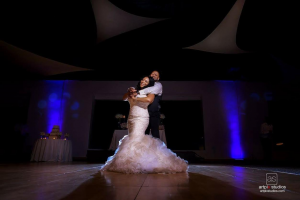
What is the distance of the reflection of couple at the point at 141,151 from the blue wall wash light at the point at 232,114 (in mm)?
5478

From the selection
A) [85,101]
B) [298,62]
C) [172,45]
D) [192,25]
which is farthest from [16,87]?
[298,62]

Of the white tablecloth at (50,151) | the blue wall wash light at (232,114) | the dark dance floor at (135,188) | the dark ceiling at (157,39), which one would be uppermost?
the dark ceiling at (157,39)

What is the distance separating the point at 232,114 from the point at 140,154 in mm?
6141

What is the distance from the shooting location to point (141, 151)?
202 centimetres

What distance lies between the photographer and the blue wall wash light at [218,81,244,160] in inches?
266

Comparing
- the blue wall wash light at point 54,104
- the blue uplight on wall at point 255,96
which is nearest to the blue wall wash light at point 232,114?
the blue uplight on wall at point 255,96

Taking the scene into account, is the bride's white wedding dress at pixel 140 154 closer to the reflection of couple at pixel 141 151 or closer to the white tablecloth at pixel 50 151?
the reflection of couple at pixel 141 151

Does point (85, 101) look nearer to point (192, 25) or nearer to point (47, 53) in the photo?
point (47, 53)

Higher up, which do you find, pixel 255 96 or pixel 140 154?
pixel 255 96

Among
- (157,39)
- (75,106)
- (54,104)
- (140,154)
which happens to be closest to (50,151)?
(75,106)

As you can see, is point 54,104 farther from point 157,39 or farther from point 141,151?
point 141,151

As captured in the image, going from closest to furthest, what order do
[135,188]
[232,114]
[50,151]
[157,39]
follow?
[135,188] < [50,151] < [157,39] < [232,114]

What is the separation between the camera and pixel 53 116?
718 cm

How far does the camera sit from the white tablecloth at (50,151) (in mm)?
4672
